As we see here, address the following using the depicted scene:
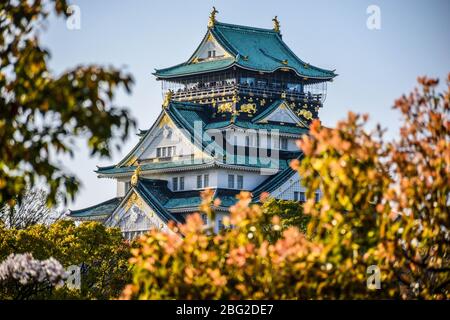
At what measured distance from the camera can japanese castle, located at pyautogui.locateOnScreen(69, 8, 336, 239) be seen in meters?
75.1

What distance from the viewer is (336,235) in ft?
69.3

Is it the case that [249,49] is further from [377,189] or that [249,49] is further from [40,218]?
[377,189]

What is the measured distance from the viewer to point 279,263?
2127 centimetres

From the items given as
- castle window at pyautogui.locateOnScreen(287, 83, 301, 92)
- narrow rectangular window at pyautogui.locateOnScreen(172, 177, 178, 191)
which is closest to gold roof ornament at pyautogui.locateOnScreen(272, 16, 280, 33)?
castle window at pyautogui.locateOnScreen(287, 83, 301, 92)

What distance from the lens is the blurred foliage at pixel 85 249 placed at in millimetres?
49438

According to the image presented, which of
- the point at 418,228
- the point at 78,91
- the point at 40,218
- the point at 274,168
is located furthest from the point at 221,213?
the point at 78,91

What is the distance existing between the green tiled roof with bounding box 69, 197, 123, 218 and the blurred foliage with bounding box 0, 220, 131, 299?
20.4m

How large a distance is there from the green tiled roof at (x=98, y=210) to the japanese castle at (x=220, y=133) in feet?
0.30

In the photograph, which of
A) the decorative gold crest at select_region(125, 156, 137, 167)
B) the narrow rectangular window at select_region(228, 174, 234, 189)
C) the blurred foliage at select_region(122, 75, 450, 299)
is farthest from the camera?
the decorative gold crest at select_region(125, 156, 137, 167)

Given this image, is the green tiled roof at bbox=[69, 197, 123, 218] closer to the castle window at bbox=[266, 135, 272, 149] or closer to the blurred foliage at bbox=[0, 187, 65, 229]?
the blurred foliage at bbox=[0, 187, 65, 229]

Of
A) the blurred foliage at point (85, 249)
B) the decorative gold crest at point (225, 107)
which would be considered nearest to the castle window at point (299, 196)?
the decorative gold crest at point (225, 107)

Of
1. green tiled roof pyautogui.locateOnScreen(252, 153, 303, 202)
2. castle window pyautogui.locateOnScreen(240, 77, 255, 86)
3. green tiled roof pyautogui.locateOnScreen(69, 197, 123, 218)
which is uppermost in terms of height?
castle window pyautogui.locateOnScreen(240, 77, 255, 86)

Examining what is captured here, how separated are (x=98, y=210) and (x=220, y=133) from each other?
9.02 m

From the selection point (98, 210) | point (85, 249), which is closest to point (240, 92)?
point (98, 210)
